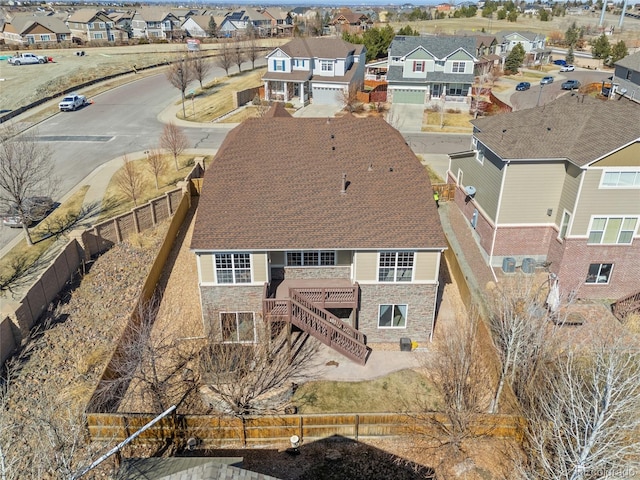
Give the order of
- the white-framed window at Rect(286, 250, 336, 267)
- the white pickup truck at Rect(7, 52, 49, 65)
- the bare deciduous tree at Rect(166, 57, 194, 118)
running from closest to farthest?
the white-framed window at Rect(286, 250, 336, 267), the bare deciduous tree at Rect(166, 57, 194, 118), the white pickup truck at Rect(7, 52, 49, 65)

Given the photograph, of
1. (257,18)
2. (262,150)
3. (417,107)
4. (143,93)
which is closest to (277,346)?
(262,150)

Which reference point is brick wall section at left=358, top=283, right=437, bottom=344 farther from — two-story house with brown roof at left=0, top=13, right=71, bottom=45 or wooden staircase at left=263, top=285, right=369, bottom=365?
two-story house with brown roof at left=0, top=13, right=71, bottom=45

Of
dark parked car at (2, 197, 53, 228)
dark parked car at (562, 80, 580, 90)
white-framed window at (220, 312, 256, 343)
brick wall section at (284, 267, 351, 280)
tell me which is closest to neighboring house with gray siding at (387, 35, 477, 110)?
dark parked car at (562, 80, 580, 90)

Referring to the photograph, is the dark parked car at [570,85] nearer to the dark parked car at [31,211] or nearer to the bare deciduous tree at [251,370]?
the bare deciduous tree at [251,370]

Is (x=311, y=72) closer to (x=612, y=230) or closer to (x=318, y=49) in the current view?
(x=318, y=49)

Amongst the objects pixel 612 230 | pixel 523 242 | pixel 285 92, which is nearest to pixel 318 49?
pixel 285 92

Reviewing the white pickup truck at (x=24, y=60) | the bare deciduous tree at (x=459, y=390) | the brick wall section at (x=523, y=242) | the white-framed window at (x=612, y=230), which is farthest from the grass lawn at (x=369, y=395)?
the white pickup truck at (x=24, y=60)

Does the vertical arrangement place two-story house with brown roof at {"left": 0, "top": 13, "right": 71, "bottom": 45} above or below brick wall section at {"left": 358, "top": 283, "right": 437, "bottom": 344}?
above
